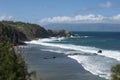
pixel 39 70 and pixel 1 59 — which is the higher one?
pixel 1 59

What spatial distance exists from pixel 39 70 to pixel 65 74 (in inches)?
220

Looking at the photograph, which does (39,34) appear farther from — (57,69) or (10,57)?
(10,57)

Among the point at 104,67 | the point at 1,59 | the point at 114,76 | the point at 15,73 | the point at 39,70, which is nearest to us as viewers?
the point at 114,76

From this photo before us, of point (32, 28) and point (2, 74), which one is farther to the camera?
point (32, 28)

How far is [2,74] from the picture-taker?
94.5 ft

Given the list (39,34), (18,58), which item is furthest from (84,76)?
(39,34)

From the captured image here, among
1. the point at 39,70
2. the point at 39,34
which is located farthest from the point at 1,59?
the point at 39,34

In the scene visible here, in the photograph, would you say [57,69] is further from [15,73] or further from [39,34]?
[39,34]

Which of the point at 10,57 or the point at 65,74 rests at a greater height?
the point at 10,57

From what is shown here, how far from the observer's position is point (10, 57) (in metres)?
30.7

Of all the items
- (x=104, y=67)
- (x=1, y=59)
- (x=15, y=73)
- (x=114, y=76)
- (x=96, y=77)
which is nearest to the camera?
(x=114, y=76)

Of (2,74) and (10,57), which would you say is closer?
(2,74)

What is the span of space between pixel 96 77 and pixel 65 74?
443 centimetres

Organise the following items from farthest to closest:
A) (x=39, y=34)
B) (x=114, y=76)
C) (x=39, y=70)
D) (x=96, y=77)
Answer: (x=39, y=34) < (x=39, y=70) < (x=96, y=77) < (x=114, y=76)
